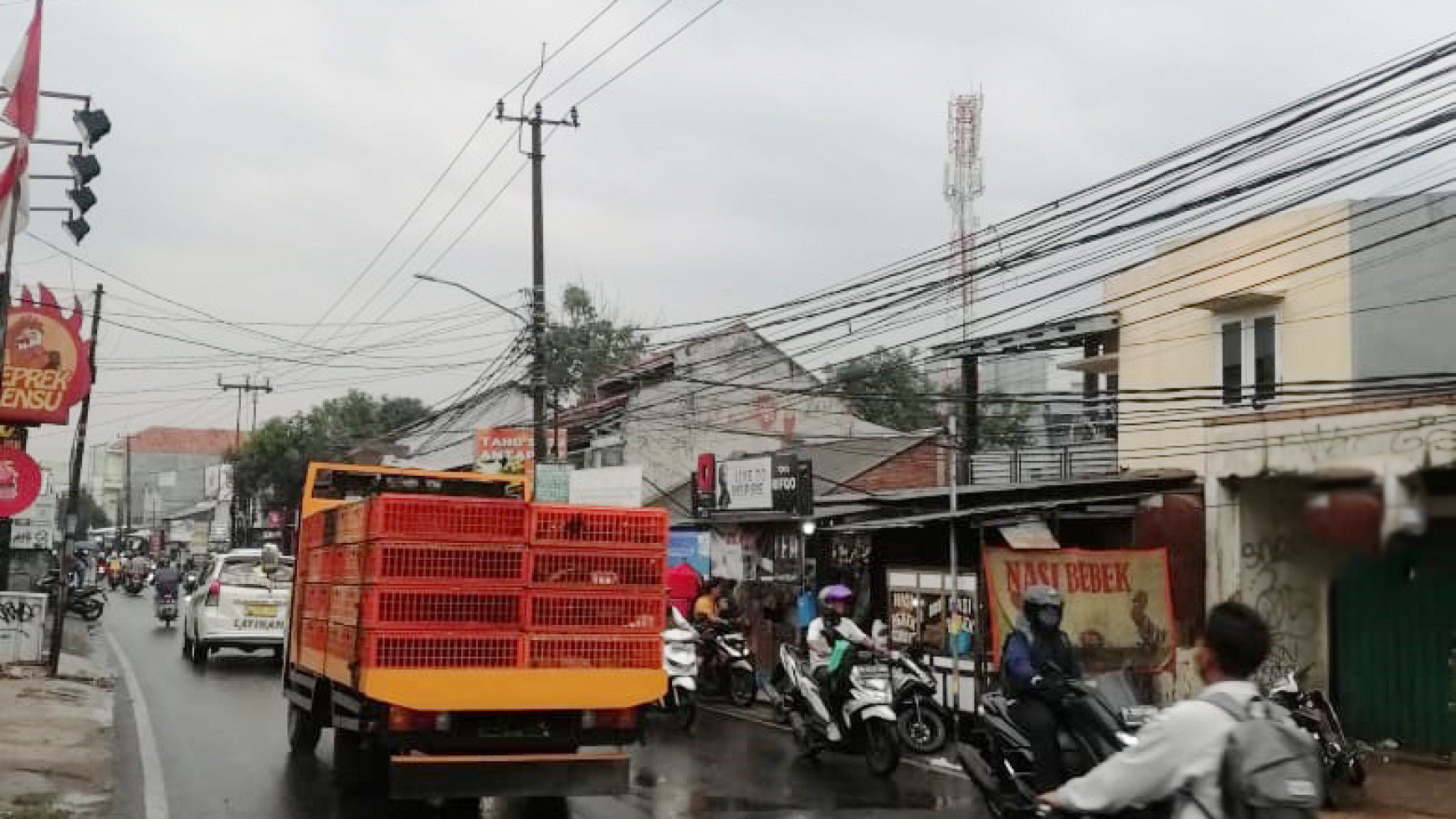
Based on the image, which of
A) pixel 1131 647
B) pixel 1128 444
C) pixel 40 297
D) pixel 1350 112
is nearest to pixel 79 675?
pixel 40 297

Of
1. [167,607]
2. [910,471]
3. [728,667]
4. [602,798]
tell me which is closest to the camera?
[602,798]

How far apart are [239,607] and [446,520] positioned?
13.2 m

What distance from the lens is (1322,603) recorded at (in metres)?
3.12

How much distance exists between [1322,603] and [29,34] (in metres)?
13.8

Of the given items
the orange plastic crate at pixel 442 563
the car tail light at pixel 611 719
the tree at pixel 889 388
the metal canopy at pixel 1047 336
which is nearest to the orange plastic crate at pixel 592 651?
the car tail light at pixel 611 719

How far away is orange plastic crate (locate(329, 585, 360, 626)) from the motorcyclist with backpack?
5.60m

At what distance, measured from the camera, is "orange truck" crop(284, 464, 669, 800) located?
26.3 ft

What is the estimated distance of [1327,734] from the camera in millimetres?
10695

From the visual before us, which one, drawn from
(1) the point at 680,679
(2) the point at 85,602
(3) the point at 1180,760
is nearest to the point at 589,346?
(2) the point at 85,602

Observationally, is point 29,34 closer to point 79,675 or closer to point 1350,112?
point 79,675

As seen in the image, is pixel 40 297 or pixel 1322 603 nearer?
pixel 1322 603

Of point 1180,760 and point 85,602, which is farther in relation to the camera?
point 85,602

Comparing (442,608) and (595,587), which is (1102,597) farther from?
(442,608)

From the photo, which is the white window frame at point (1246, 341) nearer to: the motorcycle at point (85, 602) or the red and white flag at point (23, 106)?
the red and white flag at point (23, 106)
